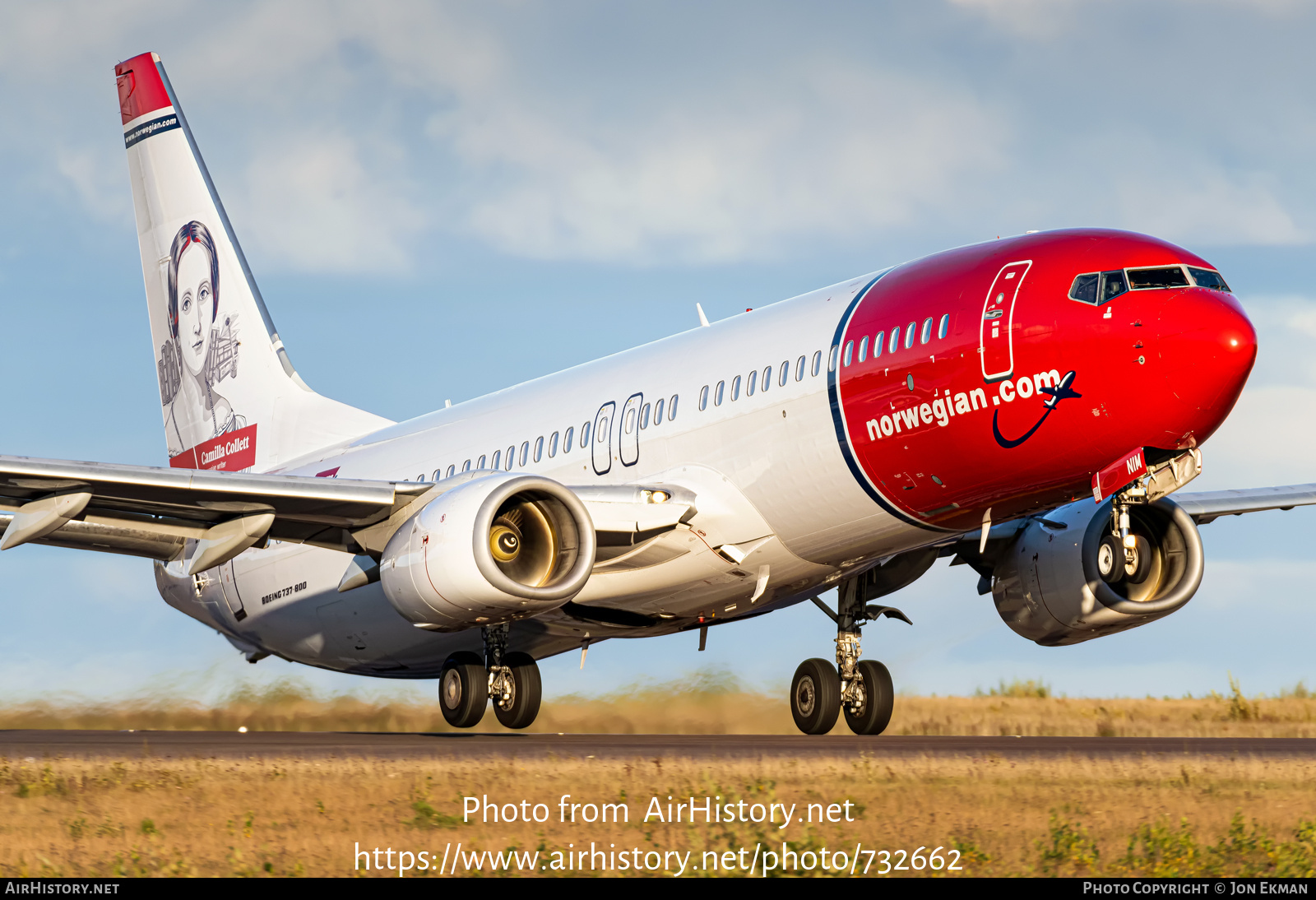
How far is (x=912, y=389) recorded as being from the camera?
57.2 feet

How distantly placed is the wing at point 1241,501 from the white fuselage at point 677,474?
6009mm

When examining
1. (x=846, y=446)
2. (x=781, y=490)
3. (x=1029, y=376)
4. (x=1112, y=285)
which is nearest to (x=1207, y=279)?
(x=1112, y=285)

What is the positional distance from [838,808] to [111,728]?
63.5 ft

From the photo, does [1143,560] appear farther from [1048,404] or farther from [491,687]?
[491,687]

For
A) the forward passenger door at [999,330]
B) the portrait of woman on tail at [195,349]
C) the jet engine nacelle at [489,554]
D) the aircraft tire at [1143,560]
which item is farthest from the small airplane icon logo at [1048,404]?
the portrait of woman on tail at [195,349]

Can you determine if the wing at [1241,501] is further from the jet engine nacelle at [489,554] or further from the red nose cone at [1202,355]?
the jet engine nacelle at [489,554]

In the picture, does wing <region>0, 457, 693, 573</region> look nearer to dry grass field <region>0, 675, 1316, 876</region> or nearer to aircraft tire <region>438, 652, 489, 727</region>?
aircraft tire <region>438, 652, 489, 727</region>

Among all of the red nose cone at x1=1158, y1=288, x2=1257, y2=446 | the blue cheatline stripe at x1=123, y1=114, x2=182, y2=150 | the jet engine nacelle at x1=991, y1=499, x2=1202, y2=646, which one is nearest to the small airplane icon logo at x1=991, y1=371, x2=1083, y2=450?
the red nose cone at x1=1158, y1=288, x2=1257, y2=446

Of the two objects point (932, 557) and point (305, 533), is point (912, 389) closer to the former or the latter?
point (932, 557)

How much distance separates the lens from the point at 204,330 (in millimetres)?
30578

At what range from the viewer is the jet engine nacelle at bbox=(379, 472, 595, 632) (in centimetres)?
1758

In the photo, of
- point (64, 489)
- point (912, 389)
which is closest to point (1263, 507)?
point (912, 389)

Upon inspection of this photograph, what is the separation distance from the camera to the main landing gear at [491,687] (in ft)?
70.8

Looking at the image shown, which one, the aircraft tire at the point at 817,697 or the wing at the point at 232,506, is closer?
the wing at the point at 232,506
